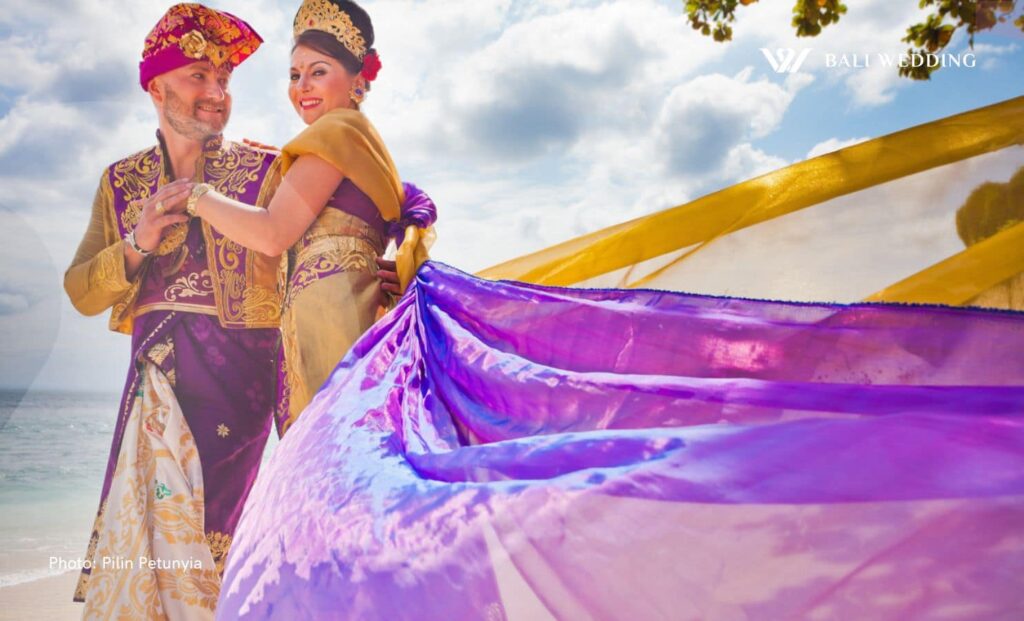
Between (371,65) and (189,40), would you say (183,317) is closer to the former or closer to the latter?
(189,40)

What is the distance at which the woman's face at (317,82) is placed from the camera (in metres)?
2.46

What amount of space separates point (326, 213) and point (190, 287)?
545mm

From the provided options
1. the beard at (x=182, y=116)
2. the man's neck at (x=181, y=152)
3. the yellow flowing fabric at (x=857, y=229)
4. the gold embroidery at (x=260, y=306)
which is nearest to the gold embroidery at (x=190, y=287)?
the gold embroidery at (x=260, y=306)

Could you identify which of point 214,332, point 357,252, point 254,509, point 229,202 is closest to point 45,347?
point 214,332

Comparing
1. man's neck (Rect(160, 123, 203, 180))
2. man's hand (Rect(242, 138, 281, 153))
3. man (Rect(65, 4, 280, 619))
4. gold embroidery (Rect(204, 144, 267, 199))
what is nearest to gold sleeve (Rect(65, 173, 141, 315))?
man (Rect(65, 4, 280, 619))

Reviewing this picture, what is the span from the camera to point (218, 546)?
2447 millimetres

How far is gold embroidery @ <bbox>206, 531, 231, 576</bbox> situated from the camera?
95.9 inches

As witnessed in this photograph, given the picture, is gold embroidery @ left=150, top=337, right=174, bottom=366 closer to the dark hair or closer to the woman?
the woman

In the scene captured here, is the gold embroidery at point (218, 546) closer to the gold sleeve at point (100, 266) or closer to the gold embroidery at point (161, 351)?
the gold embroidery at point (161, 351)

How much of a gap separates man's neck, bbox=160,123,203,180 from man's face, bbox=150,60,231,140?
0.02 m

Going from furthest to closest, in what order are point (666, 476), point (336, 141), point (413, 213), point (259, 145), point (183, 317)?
point (259, 145)
point (183, 317)
point (413, 213)
point (336, 141)
point (666, 476)

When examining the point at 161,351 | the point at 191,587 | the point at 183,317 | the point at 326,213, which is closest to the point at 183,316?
the point at 183,317

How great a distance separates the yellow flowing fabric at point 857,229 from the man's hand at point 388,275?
613 millimetres

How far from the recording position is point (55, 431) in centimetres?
265
